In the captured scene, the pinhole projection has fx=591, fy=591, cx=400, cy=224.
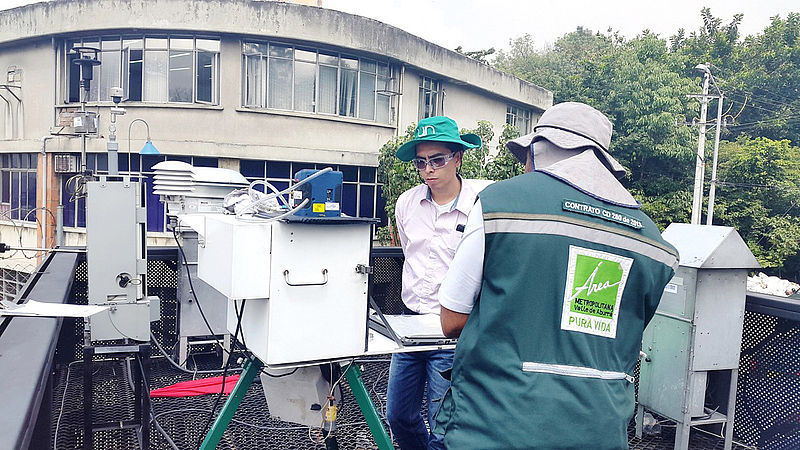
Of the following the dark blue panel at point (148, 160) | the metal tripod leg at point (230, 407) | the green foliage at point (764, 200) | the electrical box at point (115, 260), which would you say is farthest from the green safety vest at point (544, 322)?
the green foliage at point (764, 200)

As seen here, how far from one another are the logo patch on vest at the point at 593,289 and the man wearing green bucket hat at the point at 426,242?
1.25 meters

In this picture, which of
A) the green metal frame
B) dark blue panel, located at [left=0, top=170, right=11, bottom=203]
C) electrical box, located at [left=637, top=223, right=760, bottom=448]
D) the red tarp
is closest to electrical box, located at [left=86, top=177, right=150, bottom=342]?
the red tarp

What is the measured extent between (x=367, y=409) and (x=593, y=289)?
121 cm

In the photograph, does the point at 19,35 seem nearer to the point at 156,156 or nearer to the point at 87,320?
the point at 156,156

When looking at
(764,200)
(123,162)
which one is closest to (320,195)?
(123,162)

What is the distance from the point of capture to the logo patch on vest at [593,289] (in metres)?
1.48

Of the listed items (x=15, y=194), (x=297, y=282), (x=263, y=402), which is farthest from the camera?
(x=15, y=194)

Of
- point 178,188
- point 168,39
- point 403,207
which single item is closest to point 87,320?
point 178,188

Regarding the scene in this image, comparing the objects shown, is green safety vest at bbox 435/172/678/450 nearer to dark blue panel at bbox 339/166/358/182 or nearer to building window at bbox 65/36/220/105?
building window at bbox 65/36/220/105

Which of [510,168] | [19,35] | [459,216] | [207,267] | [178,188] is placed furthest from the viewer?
[19,35]

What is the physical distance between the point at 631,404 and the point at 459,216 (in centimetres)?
140

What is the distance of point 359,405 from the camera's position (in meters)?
2.36

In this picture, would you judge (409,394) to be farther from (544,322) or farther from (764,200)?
(764,200)

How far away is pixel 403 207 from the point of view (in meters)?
3.05
